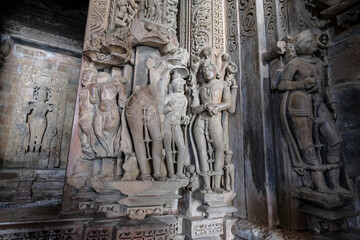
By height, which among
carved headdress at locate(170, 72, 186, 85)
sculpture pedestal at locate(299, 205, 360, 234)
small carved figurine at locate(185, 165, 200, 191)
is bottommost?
sculpture pedestal at locate(299, 205, 360, 234)

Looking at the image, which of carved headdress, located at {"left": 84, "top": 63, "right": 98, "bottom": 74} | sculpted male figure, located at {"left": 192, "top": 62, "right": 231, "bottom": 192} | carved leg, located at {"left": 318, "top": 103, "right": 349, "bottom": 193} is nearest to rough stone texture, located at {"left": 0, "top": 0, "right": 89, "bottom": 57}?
carved headdress, located at {"left": 84, "top": 63, "right": 98, "bottom": 74}

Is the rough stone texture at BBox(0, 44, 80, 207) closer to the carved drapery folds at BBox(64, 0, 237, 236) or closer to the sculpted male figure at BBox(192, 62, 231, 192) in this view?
the carved drapery folds at BBox(64, 0, 237, 236)

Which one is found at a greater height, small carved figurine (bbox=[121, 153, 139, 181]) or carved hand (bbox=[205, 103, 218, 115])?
carved hand (bbox=[205, 103, 218, 115])

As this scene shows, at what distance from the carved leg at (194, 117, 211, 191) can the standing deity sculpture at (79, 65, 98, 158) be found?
1.38m

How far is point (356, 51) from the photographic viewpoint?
8.68ft

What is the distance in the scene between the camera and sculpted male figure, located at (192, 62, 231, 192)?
117 inches

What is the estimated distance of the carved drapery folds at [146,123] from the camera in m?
2.65

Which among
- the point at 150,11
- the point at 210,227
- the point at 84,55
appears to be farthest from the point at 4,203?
the point at 150,11

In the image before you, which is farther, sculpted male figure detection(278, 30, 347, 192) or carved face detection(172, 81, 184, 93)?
carved face detection(172, 81, 184, 93)

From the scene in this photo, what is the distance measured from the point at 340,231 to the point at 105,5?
4090 mm

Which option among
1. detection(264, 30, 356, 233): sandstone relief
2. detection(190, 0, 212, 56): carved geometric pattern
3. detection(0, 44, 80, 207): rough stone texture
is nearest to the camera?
detection(264, 30, 356, 233): sandstone relief

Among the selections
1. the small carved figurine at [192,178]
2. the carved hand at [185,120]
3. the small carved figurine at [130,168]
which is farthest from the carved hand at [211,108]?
the small carved figurine at [130,168]

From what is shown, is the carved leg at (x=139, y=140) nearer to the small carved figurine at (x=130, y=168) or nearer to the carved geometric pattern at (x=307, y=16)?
the small carved figurine at (x=130, y=168)

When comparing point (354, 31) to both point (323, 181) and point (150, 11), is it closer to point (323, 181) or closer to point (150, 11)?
point (323, 181)
